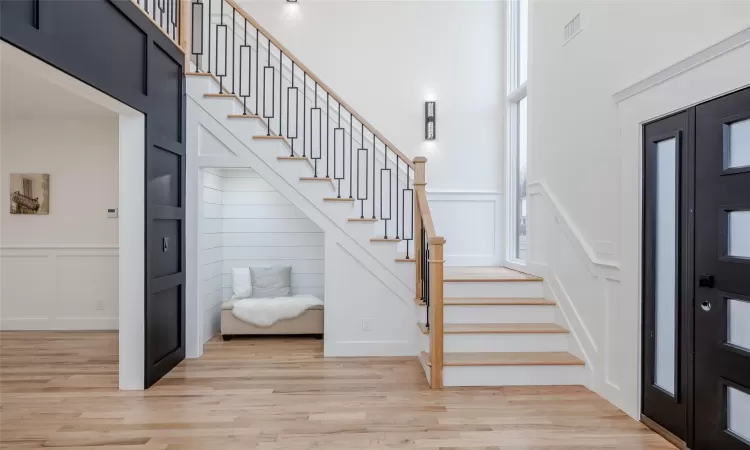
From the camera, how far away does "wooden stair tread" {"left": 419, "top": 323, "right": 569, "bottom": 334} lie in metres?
4.16

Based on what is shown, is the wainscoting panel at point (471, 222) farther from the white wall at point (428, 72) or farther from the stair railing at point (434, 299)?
the stair railing at point (434, 299)

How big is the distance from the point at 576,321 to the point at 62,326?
592 cm

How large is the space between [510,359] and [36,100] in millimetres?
5369

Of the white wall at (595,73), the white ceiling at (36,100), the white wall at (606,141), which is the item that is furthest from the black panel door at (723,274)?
the white ceiling at (36,100)

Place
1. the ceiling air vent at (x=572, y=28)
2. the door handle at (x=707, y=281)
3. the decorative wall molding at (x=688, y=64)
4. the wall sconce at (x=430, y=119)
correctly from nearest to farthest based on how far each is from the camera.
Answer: the decorative wall molding at (x=688, y=64)
the door handle at (x=707, y=281)
the ceiling air vent at (x=572, y=28)
the wall sconce at (x=430, y=119)

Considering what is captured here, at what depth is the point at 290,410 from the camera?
11.2 ft

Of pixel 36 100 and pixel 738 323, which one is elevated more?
pixel 36 100

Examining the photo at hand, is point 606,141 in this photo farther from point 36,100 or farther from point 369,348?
point 36,100

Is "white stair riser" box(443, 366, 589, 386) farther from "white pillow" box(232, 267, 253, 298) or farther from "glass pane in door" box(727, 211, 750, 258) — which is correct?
"white pillow" box(232, 267, 253, 298)

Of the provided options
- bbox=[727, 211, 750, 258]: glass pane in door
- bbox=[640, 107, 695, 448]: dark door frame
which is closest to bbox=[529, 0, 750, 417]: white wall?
bbox=[640, 107, 695, 448]: dark door frame

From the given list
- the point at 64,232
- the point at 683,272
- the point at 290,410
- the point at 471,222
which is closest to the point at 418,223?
Result: the point at 471,222

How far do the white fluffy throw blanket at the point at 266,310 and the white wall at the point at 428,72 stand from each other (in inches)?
82.1

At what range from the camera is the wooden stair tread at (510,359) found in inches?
154

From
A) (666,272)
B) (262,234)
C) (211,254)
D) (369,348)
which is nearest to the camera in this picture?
(666,272)
